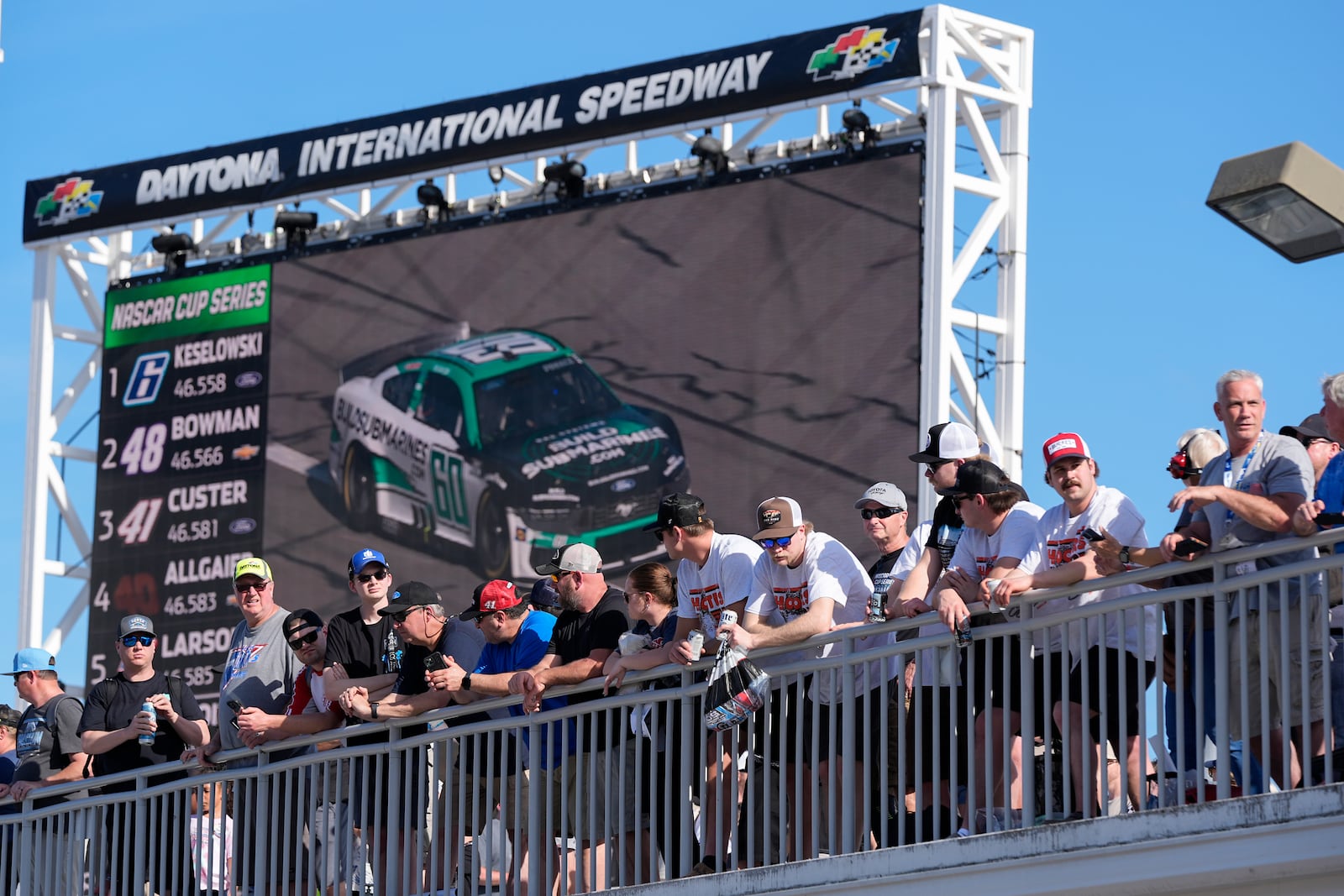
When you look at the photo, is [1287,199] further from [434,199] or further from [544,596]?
[434,199]

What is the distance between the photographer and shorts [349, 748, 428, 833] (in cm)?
877

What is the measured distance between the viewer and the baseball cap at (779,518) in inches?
302

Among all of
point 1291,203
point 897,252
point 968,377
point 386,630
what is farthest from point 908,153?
point 1291,203

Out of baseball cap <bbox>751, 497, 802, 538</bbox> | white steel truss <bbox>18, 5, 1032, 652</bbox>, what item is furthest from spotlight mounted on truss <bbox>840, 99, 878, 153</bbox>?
baseball cap <bbox>751, 497, 802, 538</bbox>

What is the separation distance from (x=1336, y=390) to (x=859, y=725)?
229 centimetres

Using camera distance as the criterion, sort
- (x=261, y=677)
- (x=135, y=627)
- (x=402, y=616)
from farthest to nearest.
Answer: (x=135, y=627) → (x=261, y=677) → (x=402, y=616)

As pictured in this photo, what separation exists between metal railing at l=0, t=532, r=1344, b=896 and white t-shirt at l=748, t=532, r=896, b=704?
3cm

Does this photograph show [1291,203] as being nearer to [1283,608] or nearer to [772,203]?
[1283,608]

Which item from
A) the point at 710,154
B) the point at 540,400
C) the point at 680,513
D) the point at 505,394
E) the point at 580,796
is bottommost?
the point at 580,796

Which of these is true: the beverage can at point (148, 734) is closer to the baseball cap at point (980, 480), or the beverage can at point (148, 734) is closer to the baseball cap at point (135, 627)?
the baseball cap at point (135, 627)

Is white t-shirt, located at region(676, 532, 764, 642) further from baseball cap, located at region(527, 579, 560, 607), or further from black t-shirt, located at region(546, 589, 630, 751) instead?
baseball cap, located at region(527, 579, 560, 607)

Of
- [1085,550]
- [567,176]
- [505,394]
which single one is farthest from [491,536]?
[1085,550]

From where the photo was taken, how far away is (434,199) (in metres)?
17.1

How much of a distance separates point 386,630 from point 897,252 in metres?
6.28
